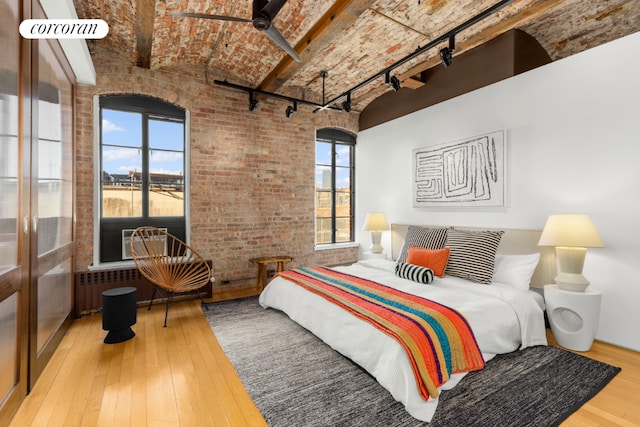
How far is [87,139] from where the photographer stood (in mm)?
3625

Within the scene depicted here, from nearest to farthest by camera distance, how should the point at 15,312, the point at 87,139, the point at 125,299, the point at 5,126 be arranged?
the point at 5,126
the point at 15,312
the point at 125,299
the point at 87,139

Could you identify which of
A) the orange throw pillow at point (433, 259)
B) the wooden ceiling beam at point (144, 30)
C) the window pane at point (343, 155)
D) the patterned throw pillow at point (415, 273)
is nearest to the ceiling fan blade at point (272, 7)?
the wooden ceiling beam at point (144, 30)

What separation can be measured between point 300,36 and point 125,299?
126 inches

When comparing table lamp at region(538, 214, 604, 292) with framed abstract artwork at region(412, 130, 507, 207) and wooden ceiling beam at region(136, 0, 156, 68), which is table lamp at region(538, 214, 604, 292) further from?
wooden ceiling beam at region(136, 0, 156, 68)

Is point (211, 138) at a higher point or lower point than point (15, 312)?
higher

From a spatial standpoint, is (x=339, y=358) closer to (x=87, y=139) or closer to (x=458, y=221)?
(x=458, y=221)

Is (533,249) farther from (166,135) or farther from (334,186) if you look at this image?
(166,135)

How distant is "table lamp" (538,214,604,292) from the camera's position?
102 inches

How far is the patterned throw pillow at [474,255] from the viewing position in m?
3.04

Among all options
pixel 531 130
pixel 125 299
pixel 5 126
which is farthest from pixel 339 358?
pixel 531 130

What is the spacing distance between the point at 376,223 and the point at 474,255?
1859mm

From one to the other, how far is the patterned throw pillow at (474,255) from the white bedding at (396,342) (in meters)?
0.11

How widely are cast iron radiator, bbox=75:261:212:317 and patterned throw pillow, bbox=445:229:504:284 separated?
144 inches

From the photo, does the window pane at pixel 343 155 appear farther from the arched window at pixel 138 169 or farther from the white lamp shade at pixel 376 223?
the arched window at pixel 138 169
